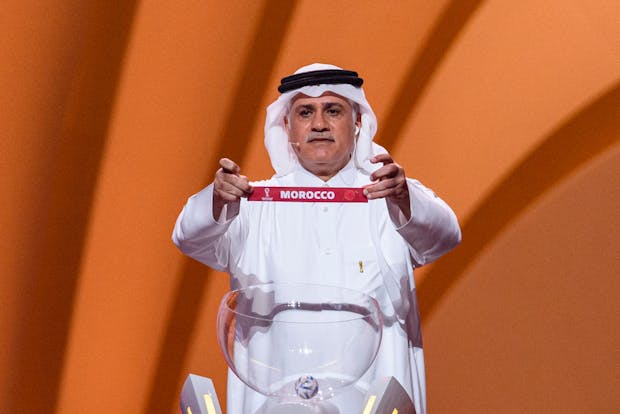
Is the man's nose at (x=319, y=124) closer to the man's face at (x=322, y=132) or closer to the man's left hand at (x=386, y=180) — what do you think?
the man's face at (x=322, y=132)

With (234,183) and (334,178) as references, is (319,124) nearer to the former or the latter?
(334,178)

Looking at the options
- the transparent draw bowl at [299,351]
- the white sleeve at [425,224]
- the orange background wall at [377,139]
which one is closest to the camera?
the transparent draw bowl at [299,351]

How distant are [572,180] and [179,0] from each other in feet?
4.91

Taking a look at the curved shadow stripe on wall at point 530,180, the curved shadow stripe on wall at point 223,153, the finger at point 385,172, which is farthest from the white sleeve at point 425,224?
the curved shadow stripe on wall at point 530,180

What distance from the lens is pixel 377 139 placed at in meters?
2.91

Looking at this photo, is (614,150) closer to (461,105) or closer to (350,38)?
(461,105)

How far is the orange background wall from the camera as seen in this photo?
2182mm

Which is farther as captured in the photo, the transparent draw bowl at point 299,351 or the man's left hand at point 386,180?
Result: the man's left hand at point 386,180

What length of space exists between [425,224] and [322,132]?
0.32 metres

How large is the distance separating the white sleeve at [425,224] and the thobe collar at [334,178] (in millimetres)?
214

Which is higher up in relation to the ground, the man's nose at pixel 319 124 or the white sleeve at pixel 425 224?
the man's nose at pixel 319 124

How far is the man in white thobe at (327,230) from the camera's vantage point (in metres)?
1.67

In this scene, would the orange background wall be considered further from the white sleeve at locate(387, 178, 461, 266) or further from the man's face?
the white sleeve at locate(387, 178, 461, 266)

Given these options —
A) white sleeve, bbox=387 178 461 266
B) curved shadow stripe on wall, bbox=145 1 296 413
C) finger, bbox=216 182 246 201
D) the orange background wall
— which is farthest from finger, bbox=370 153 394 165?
curved shadow stripe on wall, bbox=145 1 296 413
